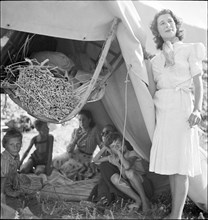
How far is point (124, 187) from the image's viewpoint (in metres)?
3.98

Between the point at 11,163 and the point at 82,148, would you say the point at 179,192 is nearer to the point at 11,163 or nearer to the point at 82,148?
the point at 11,163

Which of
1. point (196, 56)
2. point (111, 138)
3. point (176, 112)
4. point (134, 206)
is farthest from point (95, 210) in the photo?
point (196, 56)

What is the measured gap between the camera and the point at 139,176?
4070 mm

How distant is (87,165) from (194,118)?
156 centimetres

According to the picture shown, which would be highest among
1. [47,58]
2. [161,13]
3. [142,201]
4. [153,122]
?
[161,13]

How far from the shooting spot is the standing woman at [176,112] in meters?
3.43

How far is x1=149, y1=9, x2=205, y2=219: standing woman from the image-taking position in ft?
11.3

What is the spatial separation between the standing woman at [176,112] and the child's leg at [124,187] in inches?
18.0

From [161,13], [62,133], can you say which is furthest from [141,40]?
[62,133]

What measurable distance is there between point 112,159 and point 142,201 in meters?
0.46

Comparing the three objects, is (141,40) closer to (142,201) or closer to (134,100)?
(134,100)

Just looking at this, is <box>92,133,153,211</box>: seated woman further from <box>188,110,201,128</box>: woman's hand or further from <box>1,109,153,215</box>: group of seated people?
<box>188,110,201,128</box>: woman's hand

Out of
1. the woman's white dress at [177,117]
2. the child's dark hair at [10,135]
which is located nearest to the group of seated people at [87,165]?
the child's dark hair at [10,135]

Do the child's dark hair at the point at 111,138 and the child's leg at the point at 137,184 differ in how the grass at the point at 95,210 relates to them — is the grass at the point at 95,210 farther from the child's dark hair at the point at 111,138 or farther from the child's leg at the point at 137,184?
the child's dark hair at the point at 111,138
